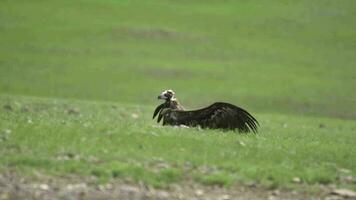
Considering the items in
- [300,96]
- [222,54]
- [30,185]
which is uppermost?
[222,54]

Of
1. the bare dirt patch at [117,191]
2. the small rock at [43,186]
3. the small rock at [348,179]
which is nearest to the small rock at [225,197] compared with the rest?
the bare dirt patch at [117,191]

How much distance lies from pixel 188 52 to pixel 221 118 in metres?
42.9

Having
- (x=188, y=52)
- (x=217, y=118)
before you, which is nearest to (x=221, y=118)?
(x=217, y=118)

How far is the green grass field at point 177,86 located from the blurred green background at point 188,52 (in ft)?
0.37

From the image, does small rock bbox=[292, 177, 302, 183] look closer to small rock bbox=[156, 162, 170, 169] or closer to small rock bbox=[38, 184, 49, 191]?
small rock bbox=[156, 162, 170, 169]

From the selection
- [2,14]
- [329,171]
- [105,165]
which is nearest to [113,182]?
[105,165]

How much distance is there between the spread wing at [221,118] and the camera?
1838cm

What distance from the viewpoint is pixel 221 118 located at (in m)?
18.6

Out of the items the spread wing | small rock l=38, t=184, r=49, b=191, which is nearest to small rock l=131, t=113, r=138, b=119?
the spread wing

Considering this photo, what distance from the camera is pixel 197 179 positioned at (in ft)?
44.2

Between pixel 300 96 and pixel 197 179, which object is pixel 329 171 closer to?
pixel 197 179

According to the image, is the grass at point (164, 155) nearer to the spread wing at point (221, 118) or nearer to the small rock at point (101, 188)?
the small rock at point (101, 188)

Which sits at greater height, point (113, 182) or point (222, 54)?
point (222, 54)

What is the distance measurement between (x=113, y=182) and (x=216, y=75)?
41137 millimetres
